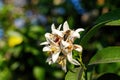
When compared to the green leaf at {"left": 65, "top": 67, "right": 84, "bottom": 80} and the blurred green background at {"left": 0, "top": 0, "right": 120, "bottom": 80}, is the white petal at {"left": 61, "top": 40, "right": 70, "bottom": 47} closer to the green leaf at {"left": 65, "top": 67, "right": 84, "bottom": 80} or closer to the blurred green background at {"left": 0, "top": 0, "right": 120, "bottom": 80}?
the green leaf at {"left": 65, "top": 67, "right": 84, "bottom": 80}

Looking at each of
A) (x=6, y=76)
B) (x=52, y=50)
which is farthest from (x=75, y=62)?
(x=6, y=76)

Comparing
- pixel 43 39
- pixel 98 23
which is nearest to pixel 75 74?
pixel 98 23

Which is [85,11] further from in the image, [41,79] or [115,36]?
[41,79]

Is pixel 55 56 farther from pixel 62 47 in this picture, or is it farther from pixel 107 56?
pixel 107 56

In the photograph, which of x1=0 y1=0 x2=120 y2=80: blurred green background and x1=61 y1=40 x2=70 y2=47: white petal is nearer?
x1=61 y1=40 x2=70 y2=47: white petal

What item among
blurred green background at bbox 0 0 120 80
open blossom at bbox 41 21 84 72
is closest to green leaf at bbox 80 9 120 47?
open blossom at bbox 41 21 84 72

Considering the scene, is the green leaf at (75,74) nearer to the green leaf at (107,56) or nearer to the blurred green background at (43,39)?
the green leaf at (107,56)

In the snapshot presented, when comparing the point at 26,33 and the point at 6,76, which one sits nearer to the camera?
the point at 6,76

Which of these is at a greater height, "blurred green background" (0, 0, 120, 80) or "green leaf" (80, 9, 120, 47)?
"green leaf" (80, 9, 120, 47)

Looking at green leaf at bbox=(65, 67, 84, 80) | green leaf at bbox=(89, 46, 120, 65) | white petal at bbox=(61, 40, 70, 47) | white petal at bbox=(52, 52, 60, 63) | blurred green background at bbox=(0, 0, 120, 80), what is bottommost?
blurred green background at bbox=(0, 0, 120, 80)
